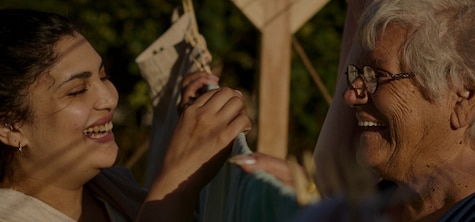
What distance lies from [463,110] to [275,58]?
1976 mm

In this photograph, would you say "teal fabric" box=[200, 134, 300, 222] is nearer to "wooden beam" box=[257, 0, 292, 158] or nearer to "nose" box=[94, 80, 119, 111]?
"nose" box=[94, 80, 119, 111]

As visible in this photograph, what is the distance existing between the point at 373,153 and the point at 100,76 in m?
0.67

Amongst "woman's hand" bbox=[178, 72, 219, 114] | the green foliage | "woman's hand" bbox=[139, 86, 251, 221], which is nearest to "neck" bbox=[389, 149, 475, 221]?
"woman's hand" bbox=[139, 86, 251, 221]

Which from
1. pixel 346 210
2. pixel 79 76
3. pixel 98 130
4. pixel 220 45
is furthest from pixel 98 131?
pixel 220 45

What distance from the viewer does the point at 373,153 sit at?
178cm

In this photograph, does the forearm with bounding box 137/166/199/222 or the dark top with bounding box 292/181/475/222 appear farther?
the forearm with bounding box 137/166/199/222

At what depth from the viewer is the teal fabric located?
153cm

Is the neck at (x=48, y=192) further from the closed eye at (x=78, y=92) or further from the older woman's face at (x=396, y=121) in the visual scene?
the older woman's face at (x=396, y=121)

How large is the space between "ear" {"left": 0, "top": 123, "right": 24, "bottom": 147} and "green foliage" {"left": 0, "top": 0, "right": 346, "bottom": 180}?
350 centimetres

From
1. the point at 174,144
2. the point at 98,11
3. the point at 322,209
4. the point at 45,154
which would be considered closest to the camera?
the point at 322,209

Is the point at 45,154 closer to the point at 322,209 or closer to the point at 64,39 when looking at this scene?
the point at 64,39

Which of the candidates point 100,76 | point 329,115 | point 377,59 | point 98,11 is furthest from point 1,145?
point 98,11

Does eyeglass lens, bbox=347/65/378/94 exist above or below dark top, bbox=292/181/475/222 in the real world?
below

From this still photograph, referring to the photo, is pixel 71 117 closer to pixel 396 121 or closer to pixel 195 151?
pixel 195 151
